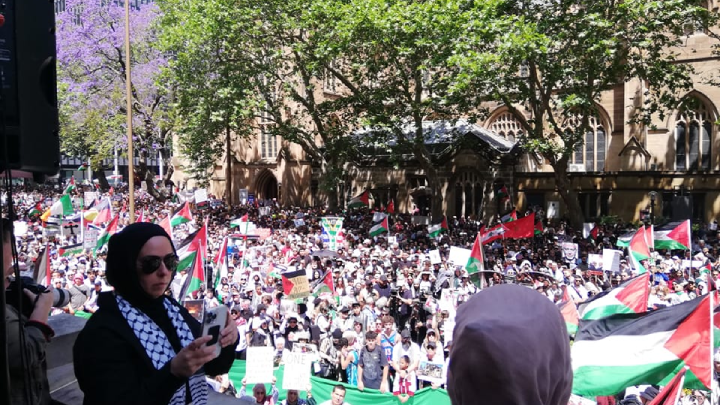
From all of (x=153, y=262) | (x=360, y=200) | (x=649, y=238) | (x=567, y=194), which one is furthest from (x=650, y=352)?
(x=360, y=200)

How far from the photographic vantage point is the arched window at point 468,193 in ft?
103

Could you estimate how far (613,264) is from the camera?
1473 centimetres

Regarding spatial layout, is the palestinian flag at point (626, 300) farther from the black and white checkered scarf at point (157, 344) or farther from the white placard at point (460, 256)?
the black and white checkered scarf at point (157, 344)

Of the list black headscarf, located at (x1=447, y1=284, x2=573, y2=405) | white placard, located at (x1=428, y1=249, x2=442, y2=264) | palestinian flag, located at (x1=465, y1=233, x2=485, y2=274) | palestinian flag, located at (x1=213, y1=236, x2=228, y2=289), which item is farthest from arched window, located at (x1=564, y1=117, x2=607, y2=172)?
black headscarf, located at (x1=447, y1=284, x2=573, y2=405)

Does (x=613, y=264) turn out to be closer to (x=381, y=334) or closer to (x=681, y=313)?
(x=381, y=334)

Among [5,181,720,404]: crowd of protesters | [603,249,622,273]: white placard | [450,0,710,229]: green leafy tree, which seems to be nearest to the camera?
[5,181,720,404]: crowd of protesters

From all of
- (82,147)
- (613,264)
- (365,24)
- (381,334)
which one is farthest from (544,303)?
(82,147)

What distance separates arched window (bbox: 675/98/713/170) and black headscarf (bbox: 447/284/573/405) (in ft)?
97.3

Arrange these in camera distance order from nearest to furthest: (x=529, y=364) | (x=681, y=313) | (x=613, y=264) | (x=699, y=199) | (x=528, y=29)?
(x=529, y=364) < (x=681, y=313) < (x=613, y=264) < (x=528, y=29) < (x=699, y=199)

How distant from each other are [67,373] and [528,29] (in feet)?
59.5

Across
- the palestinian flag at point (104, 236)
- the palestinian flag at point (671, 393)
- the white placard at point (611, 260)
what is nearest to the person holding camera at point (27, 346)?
the palestinian flag at point (671, 393)

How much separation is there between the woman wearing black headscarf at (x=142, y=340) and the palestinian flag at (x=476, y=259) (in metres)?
12.1

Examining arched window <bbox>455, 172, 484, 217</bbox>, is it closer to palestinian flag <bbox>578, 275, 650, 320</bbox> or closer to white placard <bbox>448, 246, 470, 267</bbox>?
white placard <bbox>448, 246, 470, 267</bbox>

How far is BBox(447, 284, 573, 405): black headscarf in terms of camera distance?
135 cm
